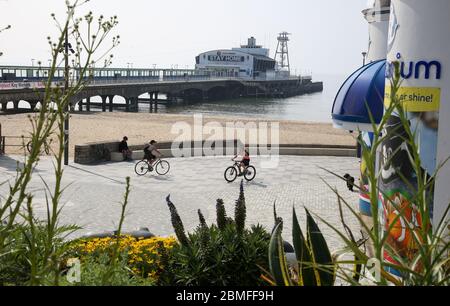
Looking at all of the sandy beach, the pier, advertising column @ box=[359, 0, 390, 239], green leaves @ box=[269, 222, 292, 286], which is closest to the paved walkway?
advertising column @ box=[359, 0, 390, 239]

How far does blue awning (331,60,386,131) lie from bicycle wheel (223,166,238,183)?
602 cm

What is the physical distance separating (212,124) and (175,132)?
515cm

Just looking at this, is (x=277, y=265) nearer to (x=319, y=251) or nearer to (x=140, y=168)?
(x=319, y=251)

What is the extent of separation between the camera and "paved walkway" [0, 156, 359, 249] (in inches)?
521

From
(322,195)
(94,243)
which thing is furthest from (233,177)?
(94,243)

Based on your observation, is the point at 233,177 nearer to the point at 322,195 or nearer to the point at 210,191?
the point at 210,191

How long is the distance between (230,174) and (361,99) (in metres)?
7.02

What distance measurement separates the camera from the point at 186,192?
16703 mm

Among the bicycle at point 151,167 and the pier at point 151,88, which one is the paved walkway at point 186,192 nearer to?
the bicycle at point 151,167

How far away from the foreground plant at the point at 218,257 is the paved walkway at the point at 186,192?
3972 mm

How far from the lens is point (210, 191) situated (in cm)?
1700

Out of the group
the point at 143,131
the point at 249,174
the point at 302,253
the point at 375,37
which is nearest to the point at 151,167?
the point at 249,174

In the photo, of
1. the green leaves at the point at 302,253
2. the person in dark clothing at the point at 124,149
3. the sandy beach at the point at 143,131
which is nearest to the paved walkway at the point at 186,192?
the person in dark clothing at the point at 124,149

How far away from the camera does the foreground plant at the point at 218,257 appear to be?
654 cm
